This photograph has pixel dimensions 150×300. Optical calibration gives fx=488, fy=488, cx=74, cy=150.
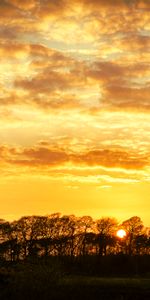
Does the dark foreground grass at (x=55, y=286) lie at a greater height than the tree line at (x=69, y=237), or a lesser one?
lesser

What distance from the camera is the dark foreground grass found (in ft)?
237

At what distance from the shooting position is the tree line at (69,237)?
121000mm

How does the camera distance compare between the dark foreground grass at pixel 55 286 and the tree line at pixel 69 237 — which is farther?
the tree line at pixel 69 237

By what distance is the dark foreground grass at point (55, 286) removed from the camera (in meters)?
72.4

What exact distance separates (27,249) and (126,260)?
24846mm

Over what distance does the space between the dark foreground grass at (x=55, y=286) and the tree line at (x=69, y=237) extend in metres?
33.9

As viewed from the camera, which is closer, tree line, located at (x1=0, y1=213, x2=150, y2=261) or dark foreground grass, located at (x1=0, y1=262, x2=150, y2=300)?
dark foreground grass, located at (x1=0, y1=262, x2=150, y2=300)

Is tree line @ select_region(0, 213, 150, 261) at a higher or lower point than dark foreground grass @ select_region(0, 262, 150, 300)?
higher

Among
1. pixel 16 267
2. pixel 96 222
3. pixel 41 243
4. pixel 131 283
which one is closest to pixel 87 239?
pixel 96 222

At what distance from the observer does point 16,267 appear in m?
79.8

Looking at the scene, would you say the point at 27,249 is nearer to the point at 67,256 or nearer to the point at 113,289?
the point at 67,256

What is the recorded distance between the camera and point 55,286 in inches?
3014

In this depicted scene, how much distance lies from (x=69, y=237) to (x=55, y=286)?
1995 inches

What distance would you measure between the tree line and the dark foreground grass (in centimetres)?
3395
